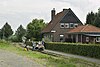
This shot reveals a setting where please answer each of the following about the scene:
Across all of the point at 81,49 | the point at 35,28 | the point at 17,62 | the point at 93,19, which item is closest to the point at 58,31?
the point at 93,19

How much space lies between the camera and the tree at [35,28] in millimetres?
109350

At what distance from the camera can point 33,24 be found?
116 meters

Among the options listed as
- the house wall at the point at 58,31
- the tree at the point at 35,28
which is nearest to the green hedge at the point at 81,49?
the house wall at the point at 58,31

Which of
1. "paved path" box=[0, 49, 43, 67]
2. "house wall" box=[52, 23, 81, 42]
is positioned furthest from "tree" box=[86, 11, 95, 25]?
"paved path" box=[0, 49, 43, 67]

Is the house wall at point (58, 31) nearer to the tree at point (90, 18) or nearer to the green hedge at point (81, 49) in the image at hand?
the tree at point (90, 18)

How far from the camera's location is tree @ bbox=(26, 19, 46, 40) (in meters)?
109

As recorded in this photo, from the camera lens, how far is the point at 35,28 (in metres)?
113

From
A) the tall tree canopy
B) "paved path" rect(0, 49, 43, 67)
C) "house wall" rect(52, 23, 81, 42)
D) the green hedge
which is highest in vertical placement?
the tall tree canopy

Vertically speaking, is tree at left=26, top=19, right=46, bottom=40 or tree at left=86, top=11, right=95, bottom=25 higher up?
tree at left=86, top=11, right=95, bottom=25

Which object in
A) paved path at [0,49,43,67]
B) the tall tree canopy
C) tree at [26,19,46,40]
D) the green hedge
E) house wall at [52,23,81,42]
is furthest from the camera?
tree at [26,19,46,40]

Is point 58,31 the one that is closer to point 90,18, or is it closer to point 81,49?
point 90,18

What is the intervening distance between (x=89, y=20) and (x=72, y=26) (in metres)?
17.3

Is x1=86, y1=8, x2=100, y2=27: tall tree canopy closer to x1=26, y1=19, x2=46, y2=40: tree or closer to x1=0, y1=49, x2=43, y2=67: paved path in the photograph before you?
x1=26, y1=19, x2=46, y2=40: tree

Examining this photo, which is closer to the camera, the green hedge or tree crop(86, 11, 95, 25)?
the green hedge
